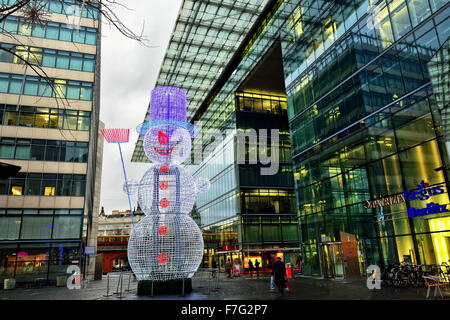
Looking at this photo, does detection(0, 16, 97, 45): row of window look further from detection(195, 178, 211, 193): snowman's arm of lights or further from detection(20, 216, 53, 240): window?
detection(195, 178, 211, 193): snowman's arm of lights

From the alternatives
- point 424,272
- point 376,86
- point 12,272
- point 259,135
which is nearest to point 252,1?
point 259,135

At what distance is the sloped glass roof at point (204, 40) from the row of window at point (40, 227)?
18.8m

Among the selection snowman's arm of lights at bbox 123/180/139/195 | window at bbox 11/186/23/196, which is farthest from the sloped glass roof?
snowman's arm of lights at bbox 123/180/139/195

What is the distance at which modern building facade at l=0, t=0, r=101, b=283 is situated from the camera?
907 inches

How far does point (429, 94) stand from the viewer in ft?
43.0

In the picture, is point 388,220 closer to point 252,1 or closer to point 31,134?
point 252,1

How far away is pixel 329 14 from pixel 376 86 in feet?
22.3

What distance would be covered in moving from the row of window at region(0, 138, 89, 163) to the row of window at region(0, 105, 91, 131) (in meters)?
1.32

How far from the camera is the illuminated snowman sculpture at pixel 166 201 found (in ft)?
39.8

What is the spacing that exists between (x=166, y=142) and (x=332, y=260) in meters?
12.5

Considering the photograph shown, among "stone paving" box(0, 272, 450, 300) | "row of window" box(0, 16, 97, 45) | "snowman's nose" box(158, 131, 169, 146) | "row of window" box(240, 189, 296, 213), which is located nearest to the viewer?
"stone paving" box(0, 272, 450, 300)

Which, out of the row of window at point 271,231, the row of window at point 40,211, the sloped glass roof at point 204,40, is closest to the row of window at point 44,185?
the row of window at point 40,211

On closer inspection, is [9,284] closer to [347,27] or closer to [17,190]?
[17,190]

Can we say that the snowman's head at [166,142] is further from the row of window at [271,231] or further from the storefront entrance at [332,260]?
the row of window at [271,231]
